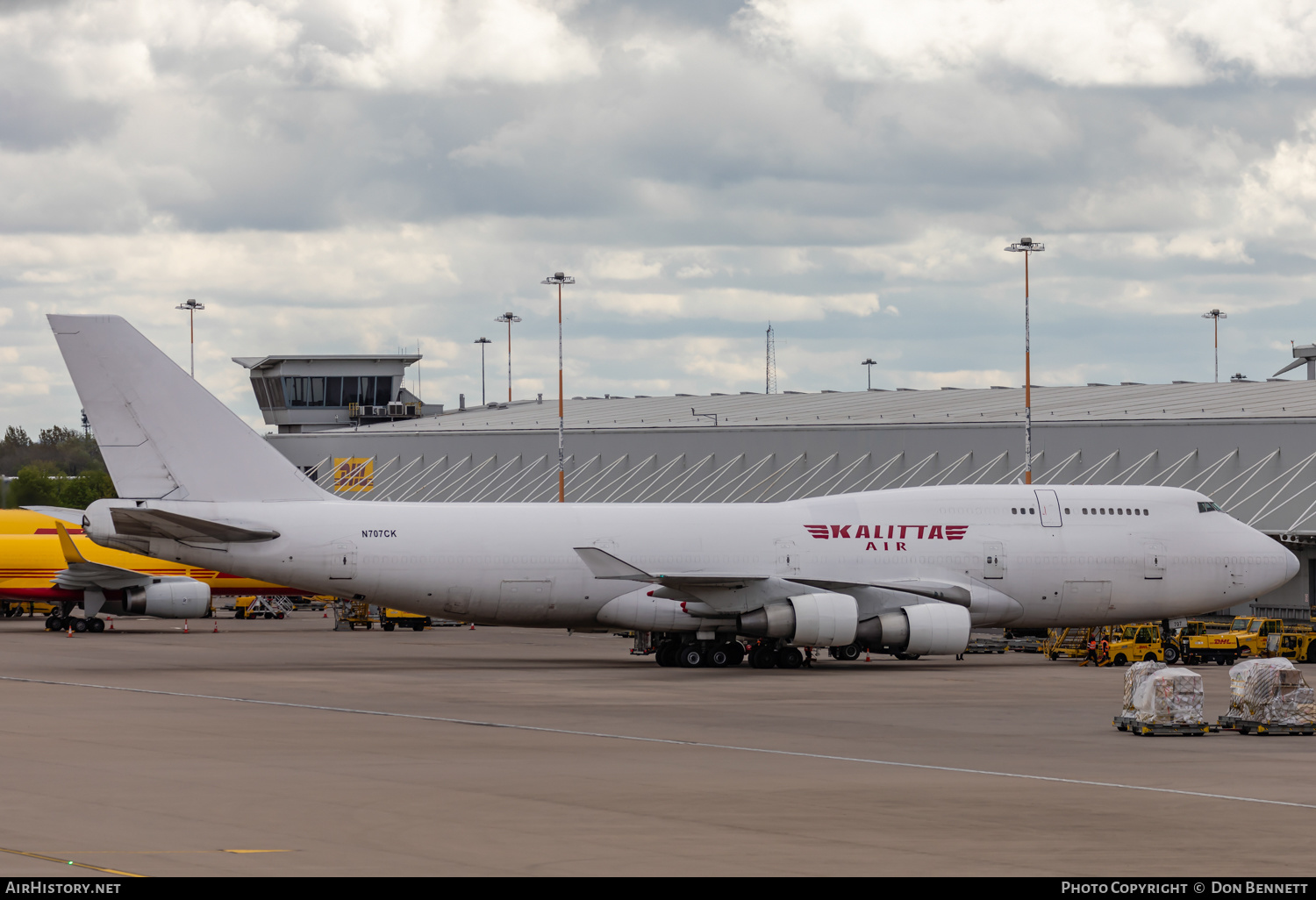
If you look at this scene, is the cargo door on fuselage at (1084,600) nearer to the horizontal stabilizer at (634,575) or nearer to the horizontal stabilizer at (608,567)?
the horizontal stabilizer at (634,575)

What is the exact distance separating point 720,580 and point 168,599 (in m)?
33.7

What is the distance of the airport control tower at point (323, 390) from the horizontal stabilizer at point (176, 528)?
238 feet

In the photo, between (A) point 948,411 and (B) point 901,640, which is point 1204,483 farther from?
(B) point 901,640

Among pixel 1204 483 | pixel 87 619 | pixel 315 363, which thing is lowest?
pixel 87 619

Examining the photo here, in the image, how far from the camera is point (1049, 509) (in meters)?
45.1

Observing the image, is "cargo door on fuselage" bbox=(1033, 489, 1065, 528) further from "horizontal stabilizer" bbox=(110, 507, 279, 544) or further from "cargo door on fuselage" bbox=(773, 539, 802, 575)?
"horizontal stabilizer" bbox=(110, 507, 279, 544)

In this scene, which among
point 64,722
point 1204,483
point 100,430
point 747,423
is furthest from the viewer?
point 747,423

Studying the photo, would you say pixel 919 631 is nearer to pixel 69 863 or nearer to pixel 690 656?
pixel 690 656

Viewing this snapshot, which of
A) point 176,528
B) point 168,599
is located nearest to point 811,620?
point 176,528

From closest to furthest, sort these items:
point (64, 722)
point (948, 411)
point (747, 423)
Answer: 1. point (64, 722)
2. point (948, 411)
3. point (747, 423)

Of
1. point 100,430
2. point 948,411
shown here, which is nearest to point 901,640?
point 100,430

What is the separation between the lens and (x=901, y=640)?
41625 millimetres

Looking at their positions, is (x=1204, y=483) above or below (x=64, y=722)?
above

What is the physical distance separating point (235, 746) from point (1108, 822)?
43.7 feet
